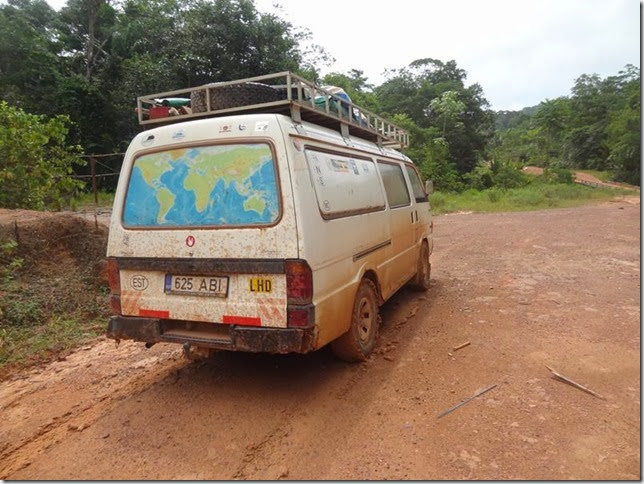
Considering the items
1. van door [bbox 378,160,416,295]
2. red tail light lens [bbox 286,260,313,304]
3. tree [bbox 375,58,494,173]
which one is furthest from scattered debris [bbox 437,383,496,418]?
tree [bbox 375,58,494,173]

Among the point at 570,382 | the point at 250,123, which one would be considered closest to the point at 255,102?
the point at 250,123

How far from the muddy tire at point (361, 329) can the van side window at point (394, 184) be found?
117cm

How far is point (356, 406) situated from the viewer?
118 inches

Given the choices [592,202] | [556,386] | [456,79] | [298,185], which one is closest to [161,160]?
[298,185]

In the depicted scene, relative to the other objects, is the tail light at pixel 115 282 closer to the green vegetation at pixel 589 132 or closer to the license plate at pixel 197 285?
the license plate at pixel 197 285

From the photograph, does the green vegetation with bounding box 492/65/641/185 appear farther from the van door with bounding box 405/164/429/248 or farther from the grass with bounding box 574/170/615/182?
the van door with bounding box 405/164/429/248

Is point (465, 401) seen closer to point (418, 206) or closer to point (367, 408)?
point (367, 408)

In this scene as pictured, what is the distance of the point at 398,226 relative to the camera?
4672mm

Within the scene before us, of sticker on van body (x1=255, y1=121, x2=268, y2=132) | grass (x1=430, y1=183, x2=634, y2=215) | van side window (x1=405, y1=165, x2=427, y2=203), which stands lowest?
grass (x1=430, y1=183, x2=634, y2=215)

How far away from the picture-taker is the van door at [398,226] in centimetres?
448

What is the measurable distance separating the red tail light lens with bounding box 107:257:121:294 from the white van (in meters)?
Answer: 0.01

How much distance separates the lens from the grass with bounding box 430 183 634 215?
19.0 meters

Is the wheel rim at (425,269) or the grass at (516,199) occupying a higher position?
the grass at (516,199)

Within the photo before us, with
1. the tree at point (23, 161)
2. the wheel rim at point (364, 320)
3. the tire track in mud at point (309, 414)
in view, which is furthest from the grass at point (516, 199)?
the wheel rim at point (364, 320)
